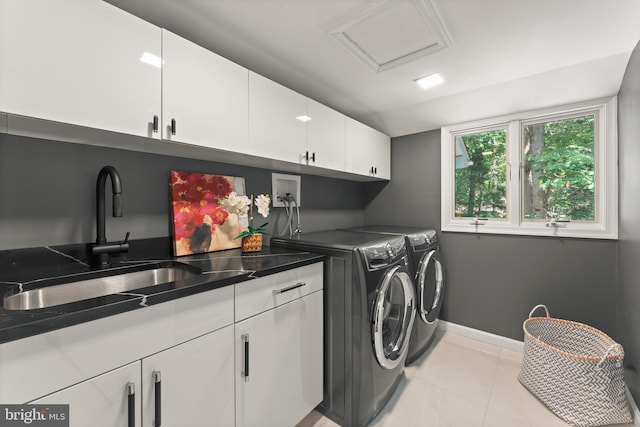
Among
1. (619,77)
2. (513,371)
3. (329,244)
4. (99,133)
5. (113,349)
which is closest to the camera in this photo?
(113,349)

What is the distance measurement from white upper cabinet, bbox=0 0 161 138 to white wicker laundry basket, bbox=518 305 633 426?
8.68 feet

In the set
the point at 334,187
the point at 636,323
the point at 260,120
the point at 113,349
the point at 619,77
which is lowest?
the point at 636,323

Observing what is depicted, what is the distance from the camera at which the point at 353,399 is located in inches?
57.4

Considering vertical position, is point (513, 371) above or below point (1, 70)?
below

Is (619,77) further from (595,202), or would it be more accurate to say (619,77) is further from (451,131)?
(451,131)

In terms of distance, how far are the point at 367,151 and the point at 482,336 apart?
2.11 metres

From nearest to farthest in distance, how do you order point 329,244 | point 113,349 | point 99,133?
1. point 113,349
2. point 99,133
3. point 329,244

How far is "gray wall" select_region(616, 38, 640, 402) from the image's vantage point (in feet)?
4.87

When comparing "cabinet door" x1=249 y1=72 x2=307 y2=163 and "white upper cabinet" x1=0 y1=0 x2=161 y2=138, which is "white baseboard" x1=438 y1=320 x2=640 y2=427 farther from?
"white upper cabinet" x1=0 y1=0 x2=161 y2=138

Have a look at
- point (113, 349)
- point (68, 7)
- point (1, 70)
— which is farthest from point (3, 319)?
point (68, 7)

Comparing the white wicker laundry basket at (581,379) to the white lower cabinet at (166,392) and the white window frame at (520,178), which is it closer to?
the white window frame at (520,178)

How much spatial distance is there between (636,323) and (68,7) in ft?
10.2

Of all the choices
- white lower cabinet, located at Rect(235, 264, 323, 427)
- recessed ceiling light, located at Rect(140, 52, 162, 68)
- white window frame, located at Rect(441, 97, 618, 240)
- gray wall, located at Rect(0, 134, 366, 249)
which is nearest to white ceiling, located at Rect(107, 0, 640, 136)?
white window frame, located at Rect(441, 97, 618, 240)

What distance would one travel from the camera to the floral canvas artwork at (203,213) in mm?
1606
